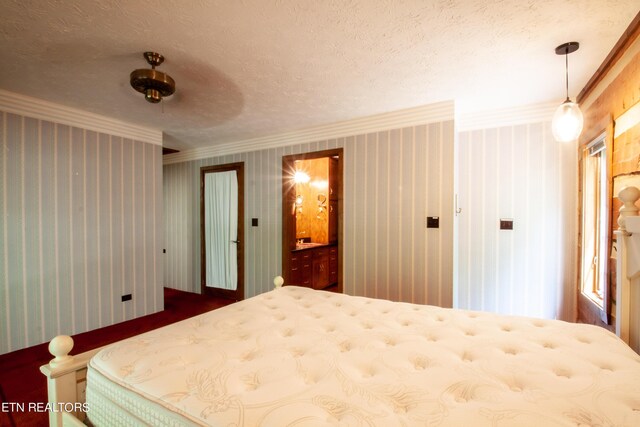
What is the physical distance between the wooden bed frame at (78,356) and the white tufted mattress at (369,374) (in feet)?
0.41

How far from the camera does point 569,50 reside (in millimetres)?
1834

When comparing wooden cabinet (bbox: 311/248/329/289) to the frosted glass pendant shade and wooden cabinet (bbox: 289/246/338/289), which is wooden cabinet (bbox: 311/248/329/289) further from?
the frosted glass pendant shade

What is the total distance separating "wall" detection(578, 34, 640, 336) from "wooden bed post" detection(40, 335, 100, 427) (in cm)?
252

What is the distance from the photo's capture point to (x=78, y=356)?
4.29 ft

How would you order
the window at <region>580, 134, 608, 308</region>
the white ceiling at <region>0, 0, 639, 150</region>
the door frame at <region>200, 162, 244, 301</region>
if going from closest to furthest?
the white ceiling at <region>0, 0, 639, 150</region> < the window at <region>580, 134, 608, 308</region> < the door frame at <region>200, 162, 244, 301</region>

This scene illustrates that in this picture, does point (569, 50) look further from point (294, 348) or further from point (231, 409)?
point (231, 409)

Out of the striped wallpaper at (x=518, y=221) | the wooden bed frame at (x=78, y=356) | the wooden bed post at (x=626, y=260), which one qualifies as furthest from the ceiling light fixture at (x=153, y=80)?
the striped wallpaper at (x=518, y=221)

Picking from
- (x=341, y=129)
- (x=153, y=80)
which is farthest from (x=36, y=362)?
(x=341, y=129)

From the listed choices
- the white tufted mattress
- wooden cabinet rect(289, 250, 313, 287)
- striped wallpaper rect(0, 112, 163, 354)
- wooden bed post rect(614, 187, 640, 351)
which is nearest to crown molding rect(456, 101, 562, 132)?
wooden bed post rect(614, 187, 640, 351)

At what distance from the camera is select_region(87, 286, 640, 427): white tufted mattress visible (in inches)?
32.5

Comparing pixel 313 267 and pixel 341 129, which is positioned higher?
pixel 341 129

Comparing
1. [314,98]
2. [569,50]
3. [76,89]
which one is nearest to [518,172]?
[569,50]

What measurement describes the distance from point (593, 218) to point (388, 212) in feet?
5.70

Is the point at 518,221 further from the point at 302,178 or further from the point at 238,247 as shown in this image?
the point at 238,247
